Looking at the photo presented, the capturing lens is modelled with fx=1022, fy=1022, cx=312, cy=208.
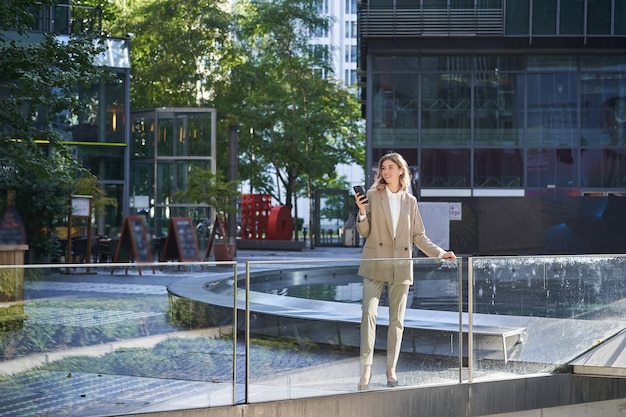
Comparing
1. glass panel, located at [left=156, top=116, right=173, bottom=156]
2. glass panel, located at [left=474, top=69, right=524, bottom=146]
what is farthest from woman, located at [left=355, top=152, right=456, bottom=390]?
glass panel, located at [left=156, top=116, right=173, bottom=156]

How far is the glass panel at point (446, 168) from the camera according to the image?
114 feet

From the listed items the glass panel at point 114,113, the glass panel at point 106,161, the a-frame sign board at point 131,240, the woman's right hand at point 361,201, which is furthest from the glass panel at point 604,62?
the woman's right hand at point 361,201

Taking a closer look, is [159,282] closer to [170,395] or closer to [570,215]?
[170,395]

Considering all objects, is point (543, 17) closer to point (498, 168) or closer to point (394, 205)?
point (498, 168)

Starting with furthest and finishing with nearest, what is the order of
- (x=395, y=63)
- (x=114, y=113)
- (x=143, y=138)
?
1. (x=143, y=138)
2. (x=114, y=113)
3. (x=395, y=63)

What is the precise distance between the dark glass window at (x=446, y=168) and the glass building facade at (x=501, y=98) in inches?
1.3

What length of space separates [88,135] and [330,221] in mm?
11303

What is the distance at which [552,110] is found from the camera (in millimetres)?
34938

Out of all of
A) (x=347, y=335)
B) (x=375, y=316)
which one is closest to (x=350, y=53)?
(x=375, y=316)

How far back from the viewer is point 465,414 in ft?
25.6

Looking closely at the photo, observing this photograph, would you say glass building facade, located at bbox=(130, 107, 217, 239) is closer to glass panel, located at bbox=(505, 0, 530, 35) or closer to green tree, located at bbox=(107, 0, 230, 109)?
glass panel, located at bbox=(505, 0, 530, 35)

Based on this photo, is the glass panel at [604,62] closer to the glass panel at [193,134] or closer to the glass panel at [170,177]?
the glass panel at [193,134]

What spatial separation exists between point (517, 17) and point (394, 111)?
204 inches

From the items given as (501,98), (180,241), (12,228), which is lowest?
(180,241)
